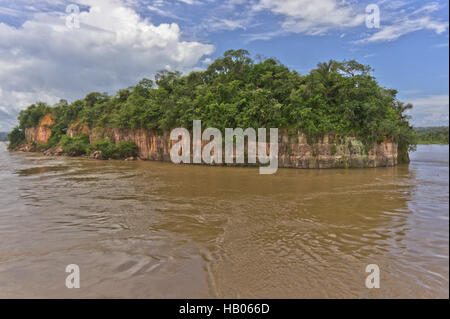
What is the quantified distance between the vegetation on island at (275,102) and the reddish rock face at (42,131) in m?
24.2

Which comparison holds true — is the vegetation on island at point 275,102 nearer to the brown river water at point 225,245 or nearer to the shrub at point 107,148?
the shrub at point 107,148

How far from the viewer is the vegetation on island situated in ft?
66.0

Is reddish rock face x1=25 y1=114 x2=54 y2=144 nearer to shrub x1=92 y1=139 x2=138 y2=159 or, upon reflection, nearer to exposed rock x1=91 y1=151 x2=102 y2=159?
exposed rock x1=91 y1=151 x2=102 y2=159

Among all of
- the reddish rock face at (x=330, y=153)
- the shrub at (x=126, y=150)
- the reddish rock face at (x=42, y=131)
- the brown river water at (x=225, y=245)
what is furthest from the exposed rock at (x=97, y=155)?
the reddish rock face at (x=330, y=153)

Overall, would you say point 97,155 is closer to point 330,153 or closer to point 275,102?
point 275,102

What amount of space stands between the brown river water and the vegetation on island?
11.3 m

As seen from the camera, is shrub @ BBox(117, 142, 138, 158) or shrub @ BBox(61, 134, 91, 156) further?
shrub @ BBox(61, 134, 91, 156)

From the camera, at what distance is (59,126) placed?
141ft

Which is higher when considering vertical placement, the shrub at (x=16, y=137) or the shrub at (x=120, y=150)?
the shrub at (x=16, y=137)

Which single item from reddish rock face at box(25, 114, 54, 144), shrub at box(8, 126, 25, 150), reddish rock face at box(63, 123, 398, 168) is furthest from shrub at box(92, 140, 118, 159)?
shrub at box(8, 126, 25, 150)

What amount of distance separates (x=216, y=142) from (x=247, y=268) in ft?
59.8

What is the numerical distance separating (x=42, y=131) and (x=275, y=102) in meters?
46.5

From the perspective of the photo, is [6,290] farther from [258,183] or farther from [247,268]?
[258,183]

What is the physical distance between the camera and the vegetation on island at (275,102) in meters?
20.1
